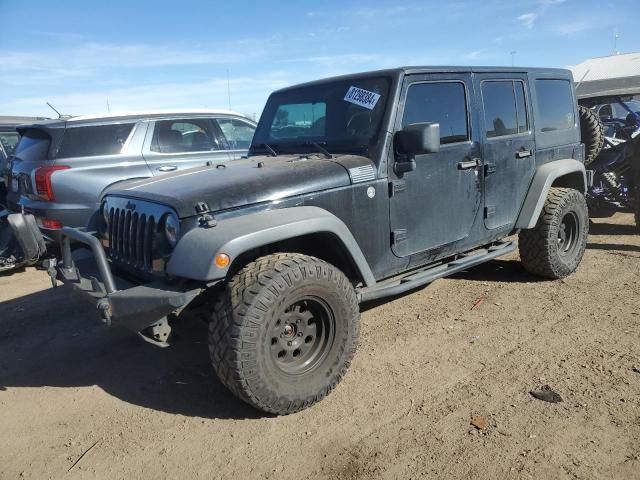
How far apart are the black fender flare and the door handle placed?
1.36m

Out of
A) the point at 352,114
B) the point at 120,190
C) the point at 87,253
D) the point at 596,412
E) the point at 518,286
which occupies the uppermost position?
the point at 352,114

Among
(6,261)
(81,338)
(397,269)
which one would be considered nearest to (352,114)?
(397,269)

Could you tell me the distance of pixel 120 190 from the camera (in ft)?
11.1

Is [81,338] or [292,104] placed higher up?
[292,104]

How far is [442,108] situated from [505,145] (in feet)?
2.59

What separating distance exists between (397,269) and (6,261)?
15.7 ft

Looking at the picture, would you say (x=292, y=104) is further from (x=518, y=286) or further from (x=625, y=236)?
(x=625, y=236)

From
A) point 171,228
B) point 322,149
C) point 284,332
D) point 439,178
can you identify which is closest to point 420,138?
point 439,178

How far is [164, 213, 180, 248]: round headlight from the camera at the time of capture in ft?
8.95

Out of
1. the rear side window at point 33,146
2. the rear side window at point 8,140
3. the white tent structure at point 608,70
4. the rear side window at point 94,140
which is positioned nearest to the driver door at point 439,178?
the rear side window at point 94,140

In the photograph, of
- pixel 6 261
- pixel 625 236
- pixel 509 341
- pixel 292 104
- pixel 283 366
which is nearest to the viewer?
pixel 283 366

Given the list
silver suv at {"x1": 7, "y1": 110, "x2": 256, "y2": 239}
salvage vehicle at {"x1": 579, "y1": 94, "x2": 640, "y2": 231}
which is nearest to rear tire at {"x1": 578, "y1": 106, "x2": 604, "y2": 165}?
salvage vehicle at {"x1": 579, "y1": 94, "x2": 640, "y2": 231}

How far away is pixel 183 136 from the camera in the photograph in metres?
6.54

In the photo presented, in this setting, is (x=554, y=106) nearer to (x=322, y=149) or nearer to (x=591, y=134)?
(x=591, y=134)
